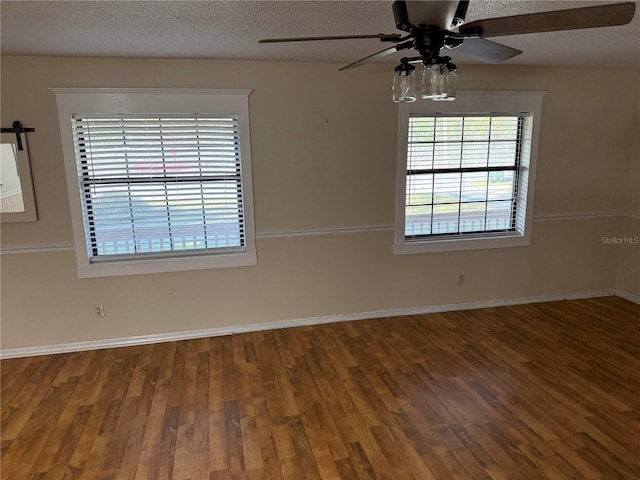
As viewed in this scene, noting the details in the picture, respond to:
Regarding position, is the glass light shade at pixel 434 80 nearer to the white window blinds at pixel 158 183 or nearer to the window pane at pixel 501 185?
the white window blinds at pixel 158 183

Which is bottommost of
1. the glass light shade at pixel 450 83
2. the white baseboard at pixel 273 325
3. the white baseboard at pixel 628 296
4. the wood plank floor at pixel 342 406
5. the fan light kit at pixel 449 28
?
the wood plank floor at pixel 342 406

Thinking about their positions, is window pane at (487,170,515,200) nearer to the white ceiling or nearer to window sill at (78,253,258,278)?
the white ceiling

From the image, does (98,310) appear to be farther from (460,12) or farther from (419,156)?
(460,12)

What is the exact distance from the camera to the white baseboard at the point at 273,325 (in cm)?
357

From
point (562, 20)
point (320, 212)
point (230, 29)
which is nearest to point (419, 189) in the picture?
point (320, 212)

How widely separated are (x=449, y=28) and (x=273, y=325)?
9.83 ft

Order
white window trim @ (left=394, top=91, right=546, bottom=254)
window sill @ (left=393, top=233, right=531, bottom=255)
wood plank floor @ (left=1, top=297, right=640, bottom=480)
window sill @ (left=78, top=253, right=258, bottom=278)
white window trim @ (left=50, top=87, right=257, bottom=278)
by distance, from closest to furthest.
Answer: wood plank floor @ (left=1, top=297, right=640, bottom=480), white window trim @ (left=50, top=87, right=257, bottom=278), window sill @ (left=78, top=253, right=258, bottom=278), white window trim @ (left=394, top=91, right=546, bottom=254), window sill @ (left=393, top=233, right=531, bottom=255)

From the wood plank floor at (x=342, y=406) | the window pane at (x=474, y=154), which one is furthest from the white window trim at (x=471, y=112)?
the wood plank floor at (x=342, y=406)

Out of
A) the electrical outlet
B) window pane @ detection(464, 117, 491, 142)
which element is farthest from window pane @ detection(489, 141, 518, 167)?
the electrical outlet

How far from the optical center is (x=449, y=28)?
5.35ft

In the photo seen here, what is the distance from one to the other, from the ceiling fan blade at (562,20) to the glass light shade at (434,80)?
0.16 metres

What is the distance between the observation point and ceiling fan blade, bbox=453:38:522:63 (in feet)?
5.93

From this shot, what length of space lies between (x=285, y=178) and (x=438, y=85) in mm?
2108

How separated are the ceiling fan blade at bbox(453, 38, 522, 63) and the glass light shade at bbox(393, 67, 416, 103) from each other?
0.22m
